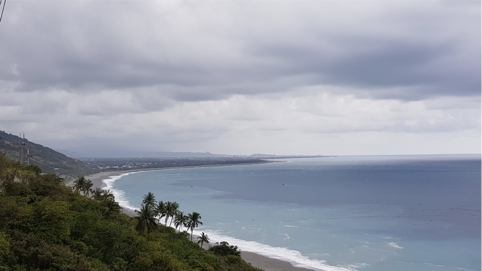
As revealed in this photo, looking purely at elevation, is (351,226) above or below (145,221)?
below

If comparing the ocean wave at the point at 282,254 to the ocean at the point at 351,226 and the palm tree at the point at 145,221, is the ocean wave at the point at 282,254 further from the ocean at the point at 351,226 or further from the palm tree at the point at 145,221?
the palm tree at the point at 145,221

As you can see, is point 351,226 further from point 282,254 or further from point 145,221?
point 145,221

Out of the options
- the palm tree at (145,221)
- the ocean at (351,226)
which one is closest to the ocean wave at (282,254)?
the ocean at (351,226)

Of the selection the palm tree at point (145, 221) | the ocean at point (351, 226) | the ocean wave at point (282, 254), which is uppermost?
the palm tree at point (145, 221)

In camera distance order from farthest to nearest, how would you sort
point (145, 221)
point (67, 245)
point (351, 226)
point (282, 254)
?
point (351, 226) → point (282, 254) → point (145, 221) → point (67, 245)

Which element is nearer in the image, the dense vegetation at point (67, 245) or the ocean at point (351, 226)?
the dense vegetation at point (67, 245)

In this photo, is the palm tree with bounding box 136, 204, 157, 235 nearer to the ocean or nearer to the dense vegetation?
the dense vegetation

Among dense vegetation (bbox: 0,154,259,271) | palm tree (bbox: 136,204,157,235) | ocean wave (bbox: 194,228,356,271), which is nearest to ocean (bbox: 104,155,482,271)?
ocean wave (bbox: 194,228,356,271)

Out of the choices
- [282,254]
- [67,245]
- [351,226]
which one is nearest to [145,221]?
[67,245]

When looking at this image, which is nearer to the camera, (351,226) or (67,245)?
(67,245)
